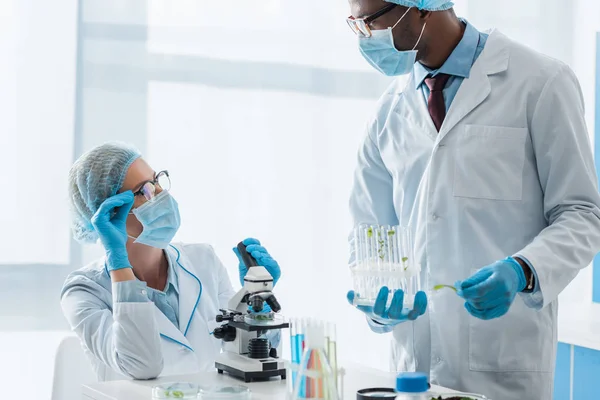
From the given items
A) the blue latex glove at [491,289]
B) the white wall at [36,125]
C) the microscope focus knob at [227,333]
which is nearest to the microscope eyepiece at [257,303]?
the microscope focus knob at [227,333]

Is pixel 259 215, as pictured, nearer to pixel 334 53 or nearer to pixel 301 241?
pixel 301 241

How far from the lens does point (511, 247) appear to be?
6.05 ft

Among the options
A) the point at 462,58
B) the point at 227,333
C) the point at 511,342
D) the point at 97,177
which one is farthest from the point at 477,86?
the point at 97,177

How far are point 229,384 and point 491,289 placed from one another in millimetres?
622

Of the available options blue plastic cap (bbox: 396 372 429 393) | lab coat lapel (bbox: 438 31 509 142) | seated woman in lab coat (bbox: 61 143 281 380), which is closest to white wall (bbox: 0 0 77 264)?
seated woman in lab coat (bbox: 61 143 281 380)

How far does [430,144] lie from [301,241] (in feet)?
5.05

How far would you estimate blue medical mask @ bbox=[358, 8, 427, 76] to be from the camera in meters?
1.96

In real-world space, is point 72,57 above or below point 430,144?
above

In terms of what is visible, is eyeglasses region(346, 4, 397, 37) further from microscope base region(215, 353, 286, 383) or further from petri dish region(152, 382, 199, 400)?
petri dish region(152, 382, 199, 400)

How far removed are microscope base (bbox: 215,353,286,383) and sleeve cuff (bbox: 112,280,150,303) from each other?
34cm

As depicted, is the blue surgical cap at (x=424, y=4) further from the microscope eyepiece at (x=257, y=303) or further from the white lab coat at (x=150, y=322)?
the white lab coat at (x=150, y=322)

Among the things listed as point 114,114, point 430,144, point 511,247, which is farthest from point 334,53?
point 511,247

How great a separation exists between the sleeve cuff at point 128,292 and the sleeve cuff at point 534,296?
3.22 feet

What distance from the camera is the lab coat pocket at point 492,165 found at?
1836 millimetres
